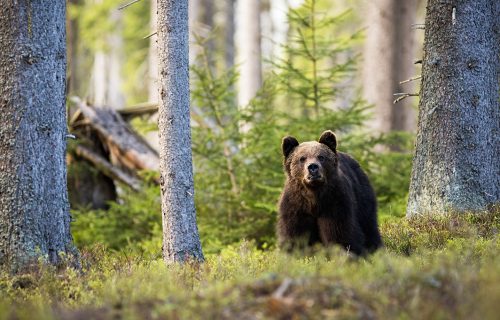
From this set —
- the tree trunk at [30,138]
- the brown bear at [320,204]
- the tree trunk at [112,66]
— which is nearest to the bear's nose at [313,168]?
the brown bear at [320,204]

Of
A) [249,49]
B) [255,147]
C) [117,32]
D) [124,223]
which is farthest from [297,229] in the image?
[117,32]

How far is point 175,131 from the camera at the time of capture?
23.1 feet

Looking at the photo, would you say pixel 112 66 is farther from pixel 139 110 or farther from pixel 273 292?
pixel 273 292

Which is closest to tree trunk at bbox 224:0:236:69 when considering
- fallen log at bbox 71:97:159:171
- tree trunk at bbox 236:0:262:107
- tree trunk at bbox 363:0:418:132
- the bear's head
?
tree trunk at bbox 236:0:262:107

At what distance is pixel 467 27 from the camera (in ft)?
26.7

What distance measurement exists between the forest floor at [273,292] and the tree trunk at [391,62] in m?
9.82

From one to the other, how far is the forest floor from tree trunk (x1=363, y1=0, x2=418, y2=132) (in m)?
9.82

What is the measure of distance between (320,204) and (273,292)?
11.4 feet

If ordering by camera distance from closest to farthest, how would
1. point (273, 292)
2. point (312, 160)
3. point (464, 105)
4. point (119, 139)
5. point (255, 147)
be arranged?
point (273, 292), point (312, 160), point (464, 105), point (255, 147), point (119, 139)

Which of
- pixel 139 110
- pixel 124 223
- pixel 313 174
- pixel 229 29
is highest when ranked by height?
pixel 229 29

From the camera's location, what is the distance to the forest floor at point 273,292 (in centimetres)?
416

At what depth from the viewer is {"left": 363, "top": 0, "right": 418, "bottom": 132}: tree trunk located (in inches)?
635

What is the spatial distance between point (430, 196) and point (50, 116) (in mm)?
5159

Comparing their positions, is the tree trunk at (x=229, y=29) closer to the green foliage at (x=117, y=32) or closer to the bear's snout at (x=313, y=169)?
the green foliage at (x=117, y=32)
